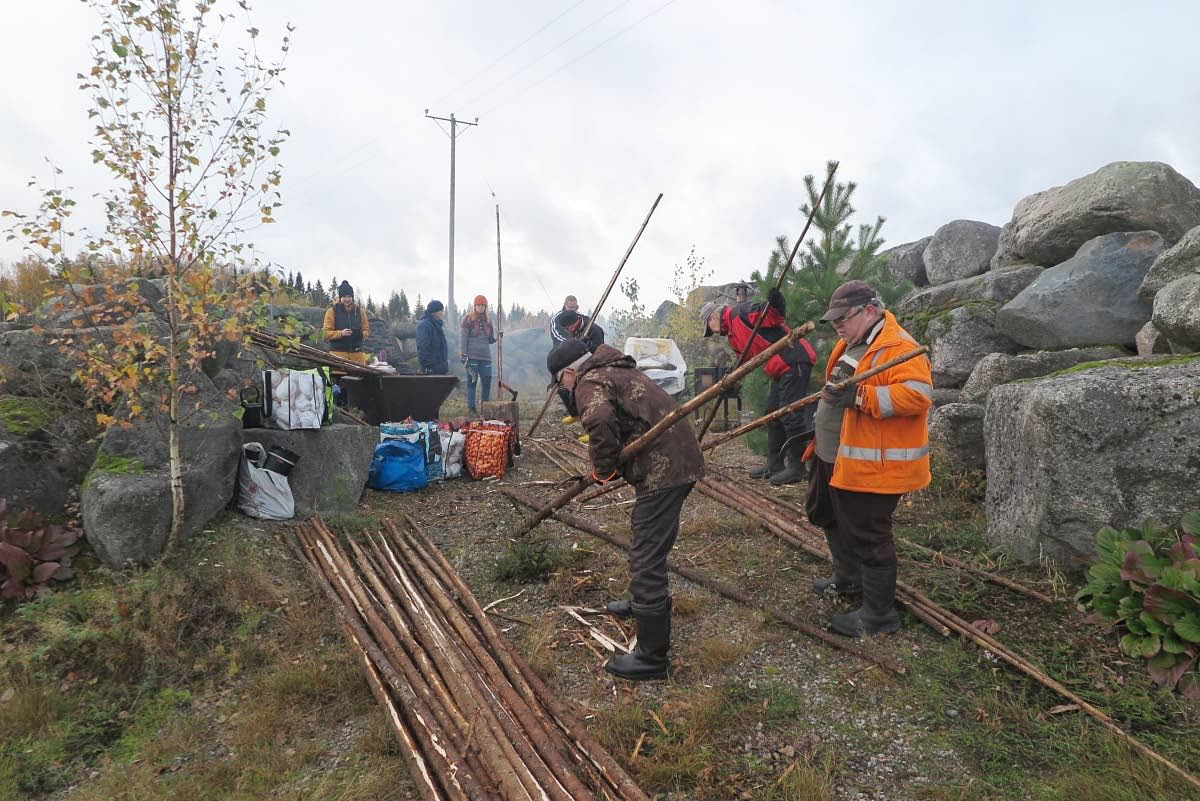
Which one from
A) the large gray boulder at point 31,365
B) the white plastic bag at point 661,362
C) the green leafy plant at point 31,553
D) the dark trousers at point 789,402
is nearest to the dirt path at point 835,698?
the dark trousers at point 789,402

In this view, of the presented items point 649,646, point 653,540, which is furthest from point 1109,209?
point 649,646

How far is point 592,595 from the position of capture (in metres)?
4.47

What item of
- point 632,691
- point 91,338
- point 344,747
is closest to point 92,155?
point 91,338

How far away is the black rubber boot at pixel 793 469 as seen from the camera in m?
6.80

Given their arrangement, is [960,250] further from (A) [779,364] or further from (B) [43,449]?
(B) [43,449]

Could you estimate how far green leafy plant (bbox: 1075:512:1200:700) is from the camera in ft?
9.73

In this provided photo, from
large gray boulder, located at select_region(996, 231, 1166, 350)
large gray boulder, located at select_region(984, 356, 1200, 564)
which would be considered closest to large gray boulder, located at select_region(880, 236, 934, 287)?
large gray boulder, located at select_region(996, 231, 1166, 350)

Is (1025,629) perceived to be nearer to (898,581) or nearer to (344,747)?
(898,581)

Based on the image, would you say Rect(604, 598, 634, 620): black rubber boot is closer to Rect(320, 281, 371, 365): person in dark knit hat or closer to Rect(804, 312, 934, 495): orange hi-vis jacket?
Rect(804, 312, 934, 495): orange hi-vis jacket

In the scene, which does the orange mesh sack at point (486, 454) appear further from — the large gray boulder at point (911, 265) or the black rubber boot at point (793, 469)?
the large gray boulder at point (911, 265)

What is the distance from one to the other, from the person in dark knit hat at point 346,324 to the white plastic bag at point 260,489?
3565 mm

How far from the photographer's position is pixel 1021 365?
5629mm

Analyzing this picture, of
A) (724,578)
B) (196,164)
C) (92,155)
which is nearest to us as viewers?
(92,155)

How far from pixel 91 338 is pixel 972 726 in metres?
6.40
